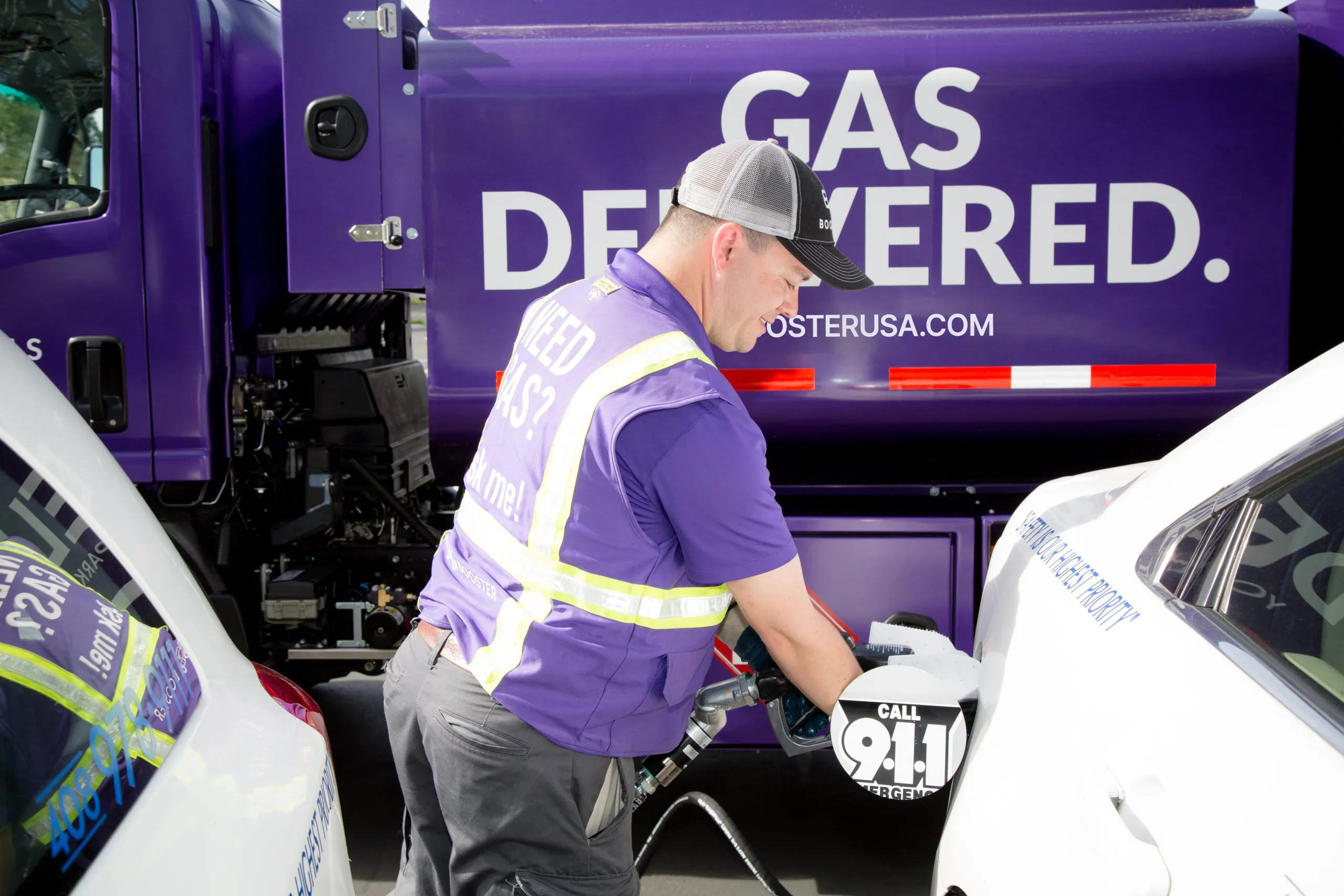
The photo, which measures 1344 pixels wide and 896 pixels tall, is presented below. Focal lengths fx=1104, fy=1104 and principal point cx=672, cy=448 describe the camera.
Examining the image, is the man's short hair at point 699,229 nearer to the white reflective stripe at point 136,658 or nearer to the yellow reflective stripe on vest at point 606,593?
the yellow reflective stripe on vest at point 606,593

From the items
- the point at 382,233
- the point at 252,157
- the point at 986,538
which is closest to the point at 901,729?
the point at 986,538

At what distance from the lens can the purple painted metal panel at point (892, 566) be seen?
3230 mm

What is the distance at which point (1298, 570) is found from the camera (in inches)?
55.0

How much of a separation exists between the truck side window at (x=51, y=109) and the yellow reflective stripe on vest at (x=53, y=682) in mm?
2428

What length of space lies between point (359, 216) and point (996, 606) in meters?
2.15

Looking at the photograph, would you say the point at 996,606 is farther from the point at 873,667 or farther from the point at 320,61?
the point at 320,61

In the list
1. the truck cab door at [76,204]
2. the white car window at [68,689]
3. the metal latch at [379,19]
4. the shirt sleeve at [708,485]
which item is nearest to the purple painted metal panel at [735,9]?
the metal latch at [379,19]

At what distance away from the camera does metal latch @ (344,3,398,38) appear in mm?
3145

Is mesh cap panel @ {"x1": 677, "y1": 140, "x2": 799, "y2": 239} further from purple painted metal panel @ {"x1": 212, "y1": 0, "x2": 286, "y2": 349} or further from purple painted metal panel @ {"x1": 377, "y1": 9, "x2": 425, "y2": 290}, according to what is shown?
purple painted metal panel @ {"x1": 212, "y1": 0, "x2": 286, "y2": 349}

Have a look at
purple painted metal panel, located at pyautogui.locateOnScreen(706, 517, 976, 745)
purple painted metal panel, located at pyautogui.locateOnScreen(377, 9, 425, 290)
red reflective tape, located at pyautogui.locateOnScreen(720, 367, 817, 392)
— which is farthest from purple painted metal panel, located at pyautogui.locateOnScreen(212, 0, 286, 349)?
purple painted metal panel, located at pyautogui.locateOnScreen(706, 517, 976, 745)

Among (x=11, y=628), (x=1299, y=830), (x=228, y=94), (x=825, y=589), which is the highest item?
(x=228, y=94)

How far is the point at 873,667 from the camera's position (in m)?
1.99

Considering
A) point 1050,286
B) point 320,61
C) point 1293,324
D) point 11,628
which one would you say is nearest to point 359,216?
point 320,61

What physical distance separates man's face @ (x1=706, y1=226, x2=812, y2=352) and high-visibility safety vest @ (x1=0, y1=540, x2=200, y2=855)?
110cm
